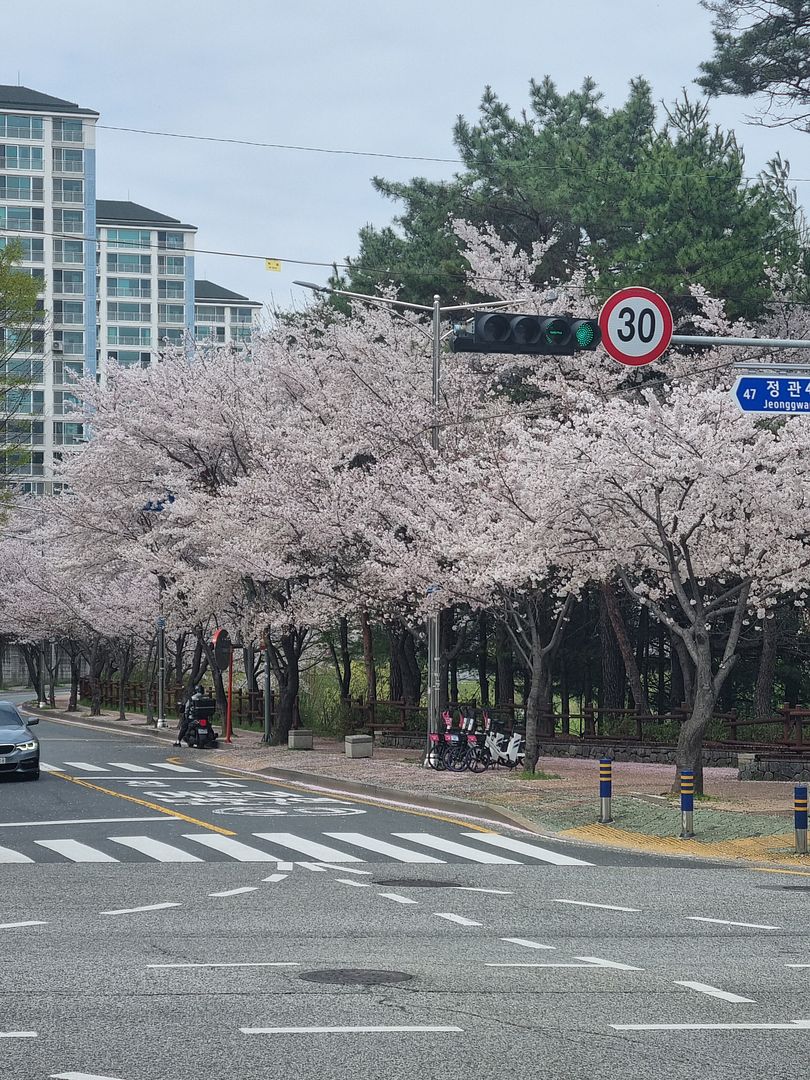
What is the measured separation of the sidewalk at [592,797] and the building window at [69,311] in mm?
106480

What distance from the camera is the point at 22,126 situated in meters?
137

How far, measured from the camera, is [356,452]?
130ft

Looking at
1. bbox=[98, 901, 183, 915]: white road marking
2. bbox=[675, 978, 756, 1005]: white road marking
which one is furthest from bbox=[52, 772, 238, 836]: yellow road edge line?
bbox=[675, 978, 756, 1005]: white road marking

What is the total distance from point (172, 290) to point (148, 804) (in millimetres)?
138240

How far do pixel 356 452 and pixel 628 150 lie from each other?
1232cm

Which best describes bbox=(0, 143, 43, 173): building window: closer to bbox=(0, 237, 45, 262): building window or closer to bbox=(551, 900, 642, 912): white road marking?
bbox=(0, 237, 45, 262): building window

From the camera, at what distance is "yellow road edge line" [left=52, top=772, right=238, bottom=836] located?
2183 cm

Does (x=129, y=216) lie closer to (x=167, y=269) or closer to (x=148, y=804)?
(x=167, y=269)

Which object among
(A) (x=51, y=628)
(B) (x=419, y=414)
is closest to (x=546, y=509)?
(B) (x=419, y=414)

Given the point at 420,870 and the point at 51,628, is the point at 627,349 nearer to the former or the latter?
the point at 420,870

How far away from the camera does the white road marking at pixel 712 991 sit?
975 cm

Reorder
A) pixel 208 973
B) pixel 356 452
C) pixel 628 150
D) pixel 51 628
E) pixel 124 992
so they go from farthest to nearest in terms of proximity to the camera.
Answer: pixel 51 628 < pixel 628 150 < pixel 356 452 < pixel 208 973 < pixel 124 992

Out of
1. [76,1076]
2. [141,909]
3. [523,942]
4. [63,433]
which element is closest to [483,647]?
[141,909]

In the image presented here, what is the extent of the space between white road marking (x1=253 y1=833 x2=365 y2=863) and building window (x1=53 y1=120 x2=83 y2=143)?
126 meters
